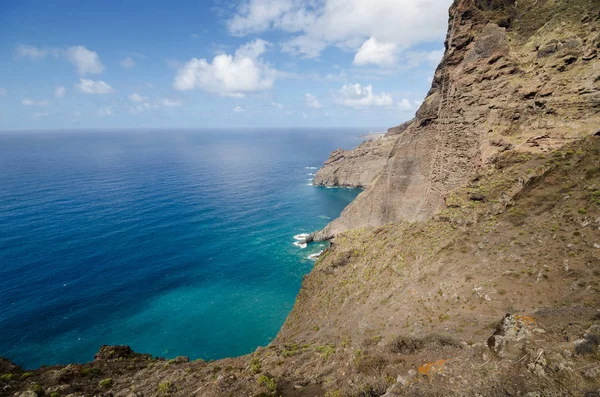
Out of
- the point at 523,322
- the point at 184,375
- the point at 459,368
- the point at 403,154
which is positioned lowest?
the point at 184,375

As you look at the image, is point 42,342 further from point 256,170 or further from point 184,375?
point 256,170

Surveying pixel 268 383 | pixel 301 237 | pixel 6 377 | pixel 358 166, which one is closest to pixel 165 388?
pixel 268 383

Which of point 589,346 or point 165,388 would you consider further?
point 165,388

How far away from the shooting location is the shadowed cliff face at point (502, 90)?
29047mm

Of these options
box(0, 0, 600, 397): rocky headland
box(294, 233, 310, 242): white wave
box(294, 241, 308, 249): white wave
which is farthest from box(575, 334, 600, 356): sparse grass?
box(294, 233, 310, 242): white wave

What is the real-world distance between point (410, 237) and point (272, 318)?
97.6 ft

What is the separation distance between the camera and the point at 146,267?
66.0m

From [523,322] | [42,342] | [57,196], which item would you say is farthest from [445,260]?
[57,196]

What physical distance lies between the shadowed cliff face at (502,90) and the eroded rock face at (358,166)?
80.0 metres

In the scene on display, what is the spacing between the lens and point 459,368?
12.9m

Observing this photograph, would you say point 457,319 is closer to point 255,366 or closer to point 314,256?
point 255,366

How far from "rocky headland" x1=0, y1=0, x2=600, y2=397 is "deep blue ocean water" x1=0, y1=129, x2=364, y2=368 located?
2037cm

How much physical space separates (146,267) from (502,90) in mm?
73424

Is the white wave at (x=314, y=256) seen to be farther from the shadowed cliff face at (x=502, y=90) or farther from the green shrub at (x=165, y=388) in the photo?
the green shrub at (x=165, y=388)
